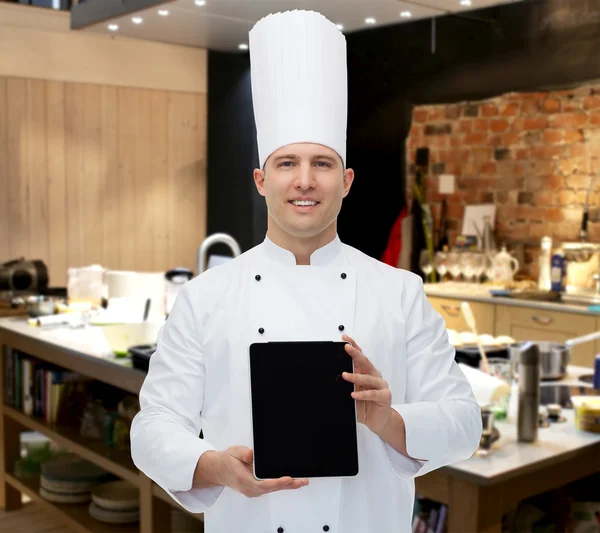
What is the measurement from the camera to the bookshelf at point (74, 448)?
9.30ft

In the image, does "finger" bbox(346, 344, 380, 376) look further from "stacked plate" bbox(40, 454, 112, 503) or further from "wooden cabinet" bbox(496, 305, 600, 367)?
"wooden cabinet" bbox(496, 305, 600, 367)

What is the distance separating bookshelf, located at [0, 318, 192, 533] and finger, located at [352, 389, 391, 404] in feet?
5.80

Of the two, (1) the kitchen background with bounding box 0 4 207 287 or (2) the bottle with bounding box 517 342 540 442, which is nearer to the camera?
(2) the bottle with bounding box 517 342 540 442

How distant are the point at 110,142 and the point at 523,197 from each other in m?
2.82

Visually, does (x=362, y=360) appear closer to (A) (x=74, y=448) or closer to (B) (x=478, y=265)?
(A) (x=74, y=448)

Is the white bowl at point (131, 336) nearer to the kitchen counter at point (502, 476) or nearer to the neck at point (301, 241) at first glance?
the kitchen counter at point (502, 476)

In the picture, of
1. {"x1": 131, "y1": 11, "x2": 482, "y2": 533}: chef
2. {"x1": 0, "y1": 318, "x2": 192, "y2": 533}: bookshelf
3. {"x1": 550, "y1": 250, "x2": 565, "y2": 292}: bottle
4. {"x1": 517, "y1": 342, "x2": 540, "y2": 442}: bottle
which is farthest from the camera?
{"x1": 550, "y1": 250, "x2": 565, "y2": 292}: bottle

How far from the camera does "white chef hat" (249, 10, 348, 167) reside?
110cm

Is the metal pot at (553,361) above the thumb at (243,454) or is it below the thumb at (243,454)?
below

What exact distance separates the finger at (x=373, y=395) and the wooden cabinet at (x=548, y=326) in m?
3.11

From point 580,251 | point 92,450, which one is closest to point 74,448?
point 92,450

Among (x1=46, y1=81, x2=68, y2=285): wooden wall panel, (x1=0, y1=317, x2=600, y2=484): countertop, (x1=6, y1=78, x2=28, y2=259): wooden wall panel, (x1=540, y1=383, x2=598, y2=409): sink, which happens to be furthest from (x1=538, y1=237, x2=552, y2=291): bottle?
(x1=6, y1=78, x2=28, y2=259): wooden wall panel

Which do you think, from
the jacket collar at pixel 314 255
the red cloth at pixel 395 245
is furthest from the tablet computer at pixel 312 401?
the red cloth at pixel 395 245

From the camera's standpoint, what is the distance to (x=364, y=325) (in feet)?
3.73
